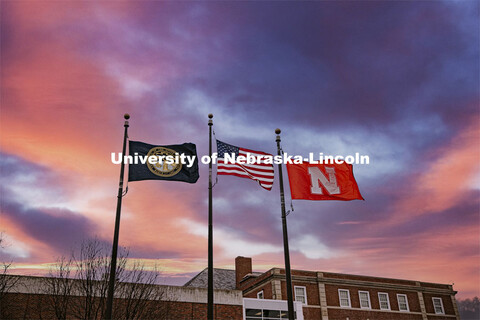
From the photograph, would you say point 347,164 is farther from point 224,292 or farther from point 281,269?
point 281,269

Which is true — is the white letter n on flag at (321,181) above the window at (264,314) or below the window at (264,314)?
above

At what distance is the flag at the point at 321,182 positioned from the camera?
2053cm

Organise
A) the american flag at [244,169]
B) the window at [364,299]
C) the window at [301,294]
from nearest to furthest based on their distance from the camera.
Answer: the american flag at [244,169] → the window at [301,294] → the window at [364,299]

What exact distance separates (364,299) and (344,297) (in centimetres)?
298

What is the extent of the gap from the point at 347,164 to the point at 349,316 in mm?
34262

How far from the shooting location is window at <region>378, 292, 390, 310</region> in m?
52.6

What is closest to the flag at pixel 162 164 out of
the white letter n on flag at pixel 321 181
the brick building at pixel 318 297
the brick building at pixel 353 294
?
the white letter n on flag at pixel 321 181

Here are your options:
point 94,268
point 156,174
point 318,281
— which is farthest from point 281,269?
point 156,174

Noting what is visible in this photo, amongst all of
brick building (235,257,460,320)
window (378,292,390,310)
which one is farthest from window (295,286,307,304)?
window (378,292,390,310)

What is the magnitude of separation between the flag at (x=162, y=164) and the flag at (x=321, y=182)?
4.93 metres

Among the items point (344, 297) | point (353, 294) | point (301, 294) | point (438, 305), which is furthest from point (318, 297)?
point (438, 305)

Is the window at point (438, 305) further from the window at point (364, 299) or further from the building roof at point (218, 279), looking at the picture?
the building roof at point (218, 279)

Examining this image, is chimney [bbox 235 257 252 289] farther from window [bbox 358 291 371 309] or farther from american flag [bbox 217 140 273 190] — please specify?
american flag [bbox 217 140 273 190]

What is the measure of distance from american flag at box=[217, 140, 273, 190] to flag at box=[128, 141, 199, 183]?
1.30 meters
